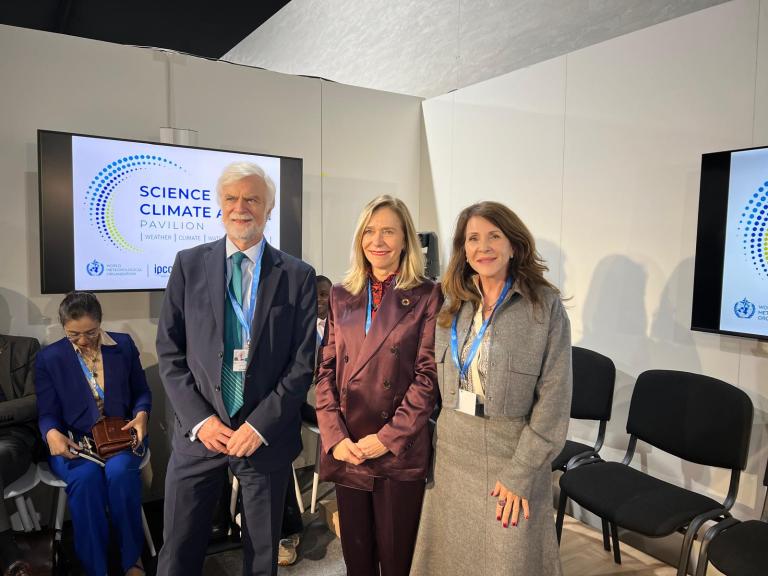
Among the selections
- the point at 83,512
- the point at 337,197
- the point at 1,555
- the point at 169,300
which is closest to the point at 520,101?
the point at 337,197

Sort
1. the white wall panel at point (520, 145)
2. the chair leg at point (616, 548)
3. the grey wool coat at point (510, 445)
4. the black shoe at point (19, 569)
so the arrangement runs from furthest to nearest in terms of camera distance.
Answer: the white wall panel at point (520, 145), the chair leg at point (616, 548), the black shoe at point (19, 569), the grey wool coat at point (510, 445)

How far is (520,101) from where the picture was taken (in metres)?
3.62

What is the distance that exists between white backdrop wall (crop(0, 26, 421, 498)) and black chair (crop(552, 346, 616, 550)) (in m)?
2.08

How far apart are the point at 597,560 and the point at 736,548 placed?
38.8 inches

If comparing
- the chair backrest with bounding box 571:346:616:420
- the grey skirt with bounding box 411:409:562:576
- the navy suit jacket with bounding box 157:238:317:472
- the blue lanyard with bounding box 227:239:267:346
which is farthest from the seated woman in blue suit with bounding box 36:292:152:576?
the chair backrest with bounding box 571:346:616:420

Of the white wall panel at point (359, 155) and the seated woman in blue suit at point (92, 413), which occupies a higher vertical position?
the white wall panel at point (359, 155)

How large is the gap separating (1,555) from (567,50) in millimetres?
4012

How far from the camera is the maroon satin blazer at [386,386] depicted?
1.78 metres

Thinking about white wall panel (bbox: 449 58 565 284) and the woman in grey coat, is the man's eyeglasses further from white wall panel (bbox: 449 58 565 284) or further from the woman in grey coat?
white wall panel (bbox: 449 58 565 284)

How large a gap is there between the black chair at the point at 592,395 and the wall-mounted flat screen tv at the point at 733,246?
493 mm

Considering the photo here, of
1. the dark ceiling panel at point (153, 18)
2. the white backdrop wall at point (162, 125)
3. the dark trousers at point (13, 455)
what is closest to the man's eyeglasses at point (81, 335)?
the dark trousers at point (13, 455)

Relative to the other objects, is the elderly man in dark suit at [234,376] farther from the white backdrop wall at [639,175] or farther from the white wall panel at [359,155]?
the white wall panel at [359,155]

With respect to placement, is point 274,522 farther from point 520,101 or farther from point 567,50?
point 567,50

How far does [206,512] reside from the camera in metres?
1.91
